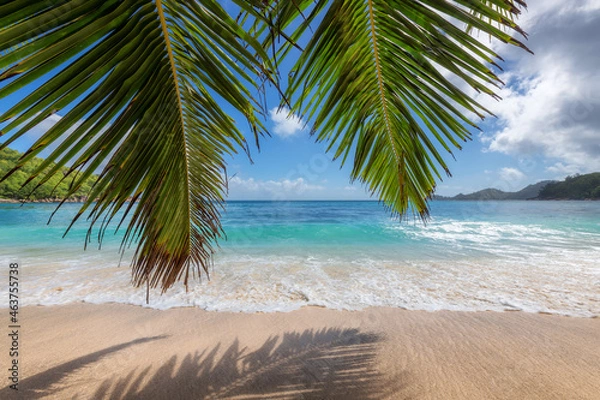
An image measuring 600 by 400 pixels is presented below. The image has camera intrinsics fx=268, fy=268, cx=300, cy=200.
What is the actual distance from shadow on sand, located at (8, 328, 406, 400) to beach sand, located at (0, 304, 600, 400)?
0.4 inches

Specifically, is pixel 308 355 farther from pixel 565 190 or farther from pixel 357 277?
pixel 565 190

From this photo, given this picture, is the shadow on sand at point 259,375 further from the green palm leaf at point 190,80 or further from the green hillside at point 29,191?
the green hillside at point 29,191

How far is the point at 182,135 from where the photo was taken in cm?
134

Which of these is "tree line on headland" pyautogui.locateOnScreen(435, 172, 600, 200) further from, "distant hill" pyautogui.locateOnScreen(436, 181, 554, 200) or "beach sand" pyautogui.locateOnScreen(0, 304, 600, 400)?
"beach sand" pyautogui.locateOnScreen(0, 304, 600, 400)

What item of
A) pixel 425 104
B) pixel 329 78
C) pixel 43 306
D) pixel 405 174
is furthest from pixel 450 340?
pixel 43 306

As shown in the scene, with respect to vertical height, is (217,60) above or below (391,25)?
below

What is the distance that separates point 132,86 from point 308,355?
2973 millimetres

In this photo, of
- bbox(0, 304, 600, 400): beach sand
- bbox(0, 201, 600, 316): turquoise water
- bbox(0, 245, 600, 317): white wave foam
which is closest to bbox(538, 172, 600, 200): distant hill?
bbox(0, 201, 600, 316): turquoise water

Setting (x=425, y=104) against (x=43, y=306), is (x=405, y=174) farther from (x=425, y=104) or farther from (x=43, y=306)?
(x=43, y=306)

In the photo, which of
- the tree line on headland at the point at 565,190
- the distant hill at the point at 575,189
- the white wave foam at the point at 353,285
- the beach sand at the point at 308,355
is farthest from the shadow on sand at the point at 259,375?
the distant hill at the point at 575,189

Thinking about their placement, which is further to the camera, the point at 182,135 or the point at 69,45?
the point at 182,135

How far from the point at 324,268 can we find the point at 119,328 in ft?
15.7

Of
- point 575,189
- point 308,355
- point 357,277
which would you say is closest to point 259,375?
point 308,355

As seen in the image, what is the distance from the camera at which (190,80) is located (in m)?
1.20
